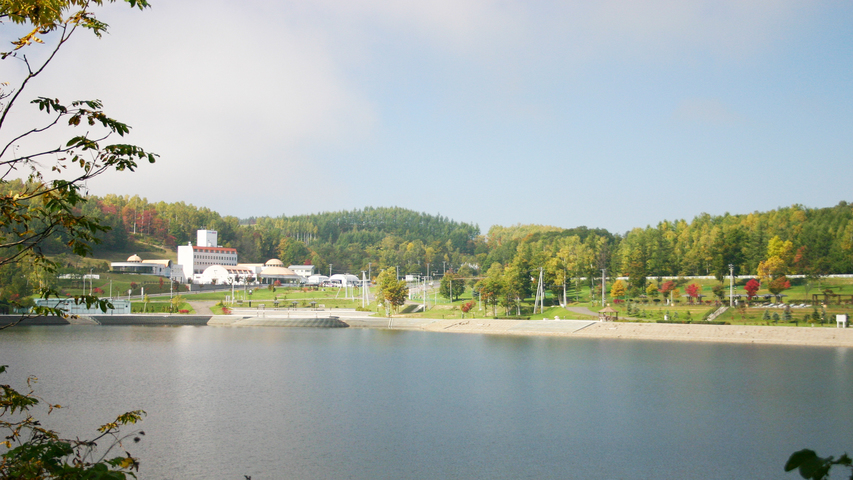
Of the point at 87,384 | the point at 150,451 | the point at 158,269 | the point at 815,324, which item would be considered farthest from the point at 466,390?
the point at 158,269

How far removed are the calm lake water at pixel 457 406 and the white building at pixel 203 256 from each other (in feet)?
193

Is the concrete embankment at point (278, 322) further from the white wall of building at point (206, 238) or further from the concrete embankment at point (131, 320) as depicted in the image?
the white wall of building at point (206, 238)

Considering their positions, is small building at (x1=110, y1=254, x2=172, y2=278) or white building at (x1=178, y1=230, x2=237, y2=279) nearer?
small building at (x1=110, y1=254, x2=172, y2=278)

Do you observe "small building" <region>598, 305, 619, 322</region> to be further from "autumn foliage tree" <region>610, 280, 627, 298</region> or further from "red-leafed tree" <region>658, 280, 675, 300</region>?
"red-leafed tree" <region>658, 280, 675, 300</region>

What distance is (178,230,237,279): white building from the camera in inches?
3834

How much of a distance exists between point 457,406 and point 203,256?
8656 cm

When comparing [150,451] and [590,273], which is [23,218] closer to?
[150,451]

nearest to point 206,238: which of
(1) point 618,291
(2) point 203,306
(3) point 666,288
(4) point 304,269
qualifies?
(4) point 304,269

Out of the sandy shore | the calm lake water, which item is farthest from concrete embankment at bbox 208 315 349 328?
the calm lake water

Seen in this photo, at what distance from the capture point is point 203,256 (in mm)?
100562

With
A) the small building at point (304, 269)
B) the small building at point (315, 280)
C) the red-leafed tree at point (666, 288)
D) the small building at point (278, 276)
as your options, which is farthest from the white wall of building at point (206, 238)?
the red-leafed tree at point (666, 288)

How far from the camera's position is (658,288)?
61.8 metres

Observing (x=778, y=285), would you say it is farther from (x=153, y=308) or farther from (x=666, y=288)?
(x=153, y=308)

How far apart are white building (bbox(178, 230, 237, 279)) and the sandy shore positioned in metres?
50.8
